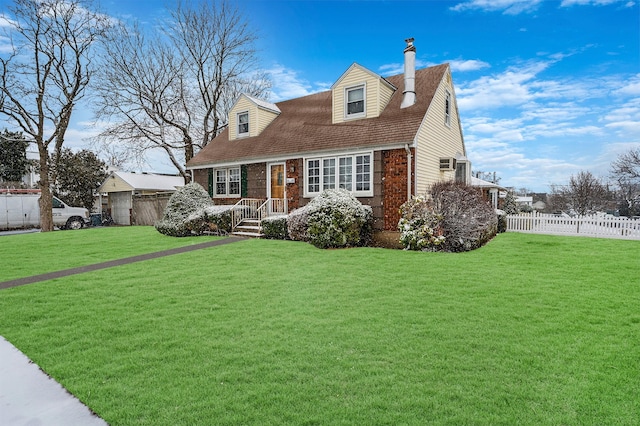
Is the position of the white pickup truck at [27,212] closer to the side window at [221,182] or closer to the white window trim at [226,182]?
the white window trim at [226,182]

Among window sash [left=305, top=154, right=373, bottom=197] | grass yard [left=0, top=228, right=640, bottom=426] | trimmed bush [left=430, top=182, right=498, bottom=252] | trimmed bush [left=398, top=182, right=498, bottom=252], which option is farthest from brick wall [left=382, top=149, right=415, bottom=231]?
grass yard [left=0, top=228, right=640, bottom=426]

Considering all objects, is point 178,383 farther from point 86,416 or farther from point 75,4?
point 75,4

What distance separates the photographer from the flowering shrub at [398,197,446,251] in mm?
10500

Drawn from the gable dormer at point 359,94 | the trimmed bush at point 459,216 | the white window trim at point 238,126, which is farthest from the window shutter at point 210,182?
the trimmed bush at point 459,216

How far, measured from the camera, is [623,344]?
12.9 feet

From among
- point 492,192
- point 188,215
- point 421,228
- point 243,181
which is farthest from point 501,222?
point 188,215

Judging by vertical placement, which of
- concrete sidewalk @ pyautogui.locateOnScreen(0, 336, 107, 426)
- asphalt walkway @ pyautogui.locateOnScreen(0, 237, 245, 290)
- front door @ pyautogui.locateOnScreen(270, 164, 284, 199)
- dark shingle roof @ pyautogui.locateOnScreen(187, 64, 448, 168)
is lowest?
concrete sidewalk @ pyautogui.locateOnScreen(0, 336, 107, 426)

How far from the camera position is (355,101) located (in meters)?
15.2

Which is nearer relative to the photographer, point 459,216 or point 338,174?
point 459,216

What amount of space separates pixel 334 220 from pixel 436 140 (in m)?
6.70

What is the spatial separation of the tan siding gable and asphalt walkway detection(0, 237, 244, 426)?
11.6 m

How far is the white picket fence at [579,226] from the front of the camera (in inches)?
569

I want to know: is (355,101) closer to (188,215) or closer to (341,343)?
(188,215)

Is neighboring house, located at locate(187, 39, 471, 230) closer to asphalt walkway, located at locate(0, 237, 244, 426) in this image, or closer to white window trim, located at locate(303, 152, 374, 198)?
white window trim, located at locate(303, 152, 374, 198)
